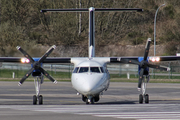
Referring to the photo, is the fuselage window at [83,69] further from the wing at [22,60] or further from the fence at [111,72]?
the fence at [111,72]

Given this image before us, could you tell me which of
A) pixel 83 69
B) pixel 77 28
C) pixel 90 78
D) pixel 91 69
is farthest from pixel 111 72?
pixel 90 78

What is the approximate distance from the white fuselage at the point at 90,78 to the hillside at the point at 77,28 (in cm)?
3910

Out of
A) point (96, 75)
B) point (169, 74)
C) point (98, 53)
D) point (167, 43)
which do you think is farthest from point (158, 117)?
point (167, 43)

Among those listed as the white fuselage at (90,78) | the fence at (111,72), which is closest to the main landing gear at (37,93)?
the white fuselage at (90,78)

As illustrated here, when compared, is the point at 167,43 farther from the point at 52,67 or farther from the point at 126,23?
the point at 52,67

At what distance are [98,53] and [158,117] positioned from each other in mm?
53924

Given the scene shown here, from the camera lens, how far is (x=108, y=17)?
7269 centimetres

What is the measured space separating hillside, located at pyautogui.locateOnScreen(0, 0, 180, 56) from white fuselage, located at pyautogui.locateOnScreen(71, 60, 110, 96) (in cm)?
3910

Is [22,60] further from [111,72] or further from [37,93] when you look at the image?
[111,72]

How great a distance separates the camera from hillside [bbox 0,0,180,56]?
64062 mm

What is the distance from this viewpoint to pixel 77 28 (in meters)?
68.6

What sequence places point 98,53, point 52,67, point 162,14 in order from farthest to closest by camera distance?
point 162,14 < point 98,53 < point 52,67

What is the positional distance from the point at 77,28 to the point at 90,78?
5117 cm

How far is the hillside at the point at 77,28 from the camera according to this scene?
64.1 meters
